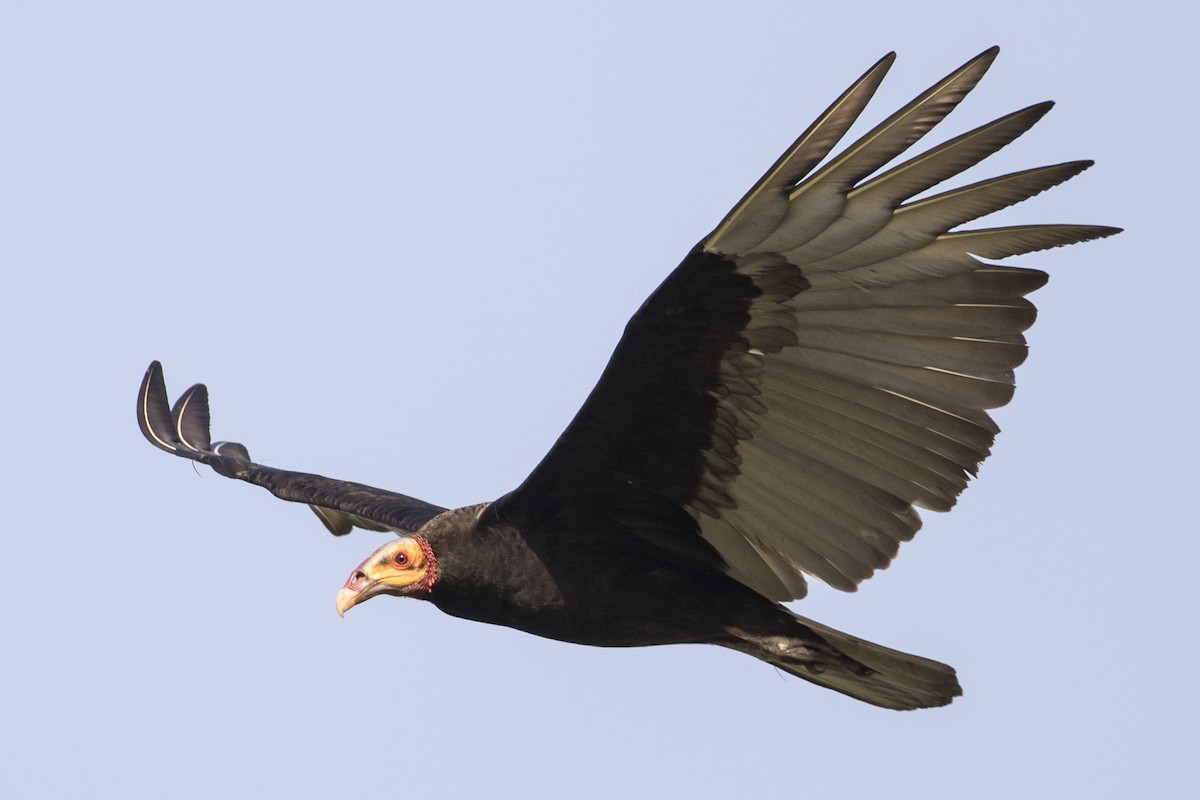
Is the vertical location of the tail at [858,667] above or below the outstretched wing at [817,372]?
below

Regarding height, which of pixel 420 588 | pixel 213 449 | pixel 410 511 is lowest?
pixel 420 588

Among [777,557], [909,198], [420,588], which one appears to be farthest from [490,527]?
[909,198]

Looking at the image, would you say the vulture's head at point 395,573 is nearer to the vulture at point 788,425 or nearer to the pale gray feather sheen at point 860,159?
the vulture at point 788,425

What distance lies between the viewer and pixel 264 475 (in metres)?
7.53

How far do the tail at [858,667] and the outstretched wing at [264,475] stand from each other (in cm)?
154

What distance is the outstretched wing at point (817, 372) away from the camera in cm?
487

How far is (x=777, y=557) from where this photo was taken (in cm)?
572

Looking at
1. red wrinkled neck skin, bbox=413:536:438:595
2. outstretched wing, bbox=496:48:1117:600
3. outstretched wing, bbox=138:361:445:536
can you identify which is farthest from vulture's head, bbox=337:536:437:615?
outstretched wing, bbox=138:361:445:536

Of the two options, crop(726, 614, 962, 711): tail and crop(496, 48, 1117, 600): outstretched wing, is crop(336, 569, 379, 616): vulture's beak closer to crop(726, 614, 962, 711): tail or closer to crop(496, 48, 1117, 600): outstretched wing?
crop(496, 48, 1117, 600): outstretched wing

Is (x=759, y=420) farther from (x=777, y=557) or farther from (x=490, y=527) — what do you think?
(x=490, y=527)

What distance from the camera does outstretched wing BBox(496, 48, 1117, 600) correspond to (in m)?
4.87

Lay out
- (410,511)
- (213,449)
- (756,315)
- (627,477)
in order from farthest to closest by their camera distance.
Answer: (213,449), (410,511), (627,477), (756,315)

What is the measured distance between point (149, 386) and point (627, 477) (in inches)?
146

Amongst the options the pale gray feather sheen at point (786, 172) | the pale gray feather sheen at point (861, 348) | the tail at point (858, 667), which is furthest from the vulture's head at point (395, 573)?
the pale gray feather sheen at point (786, 172)
